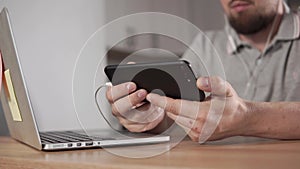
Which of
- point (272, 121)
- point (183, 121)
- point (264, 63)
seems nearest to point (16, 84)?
point (183, 121)

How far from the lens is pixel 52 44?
1426mm

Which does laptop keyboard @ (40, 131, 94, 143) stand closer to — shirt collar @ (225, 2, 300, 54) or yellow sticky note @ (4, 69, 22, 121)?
yellow sticky note @ (4, 69, 22, 121)

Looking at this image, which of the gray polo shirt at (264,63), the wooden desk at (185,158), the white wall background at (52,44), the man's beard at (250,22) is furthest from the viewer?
the man's beard at (250,22)

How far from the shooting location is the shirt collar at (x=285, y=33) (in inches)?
69.6

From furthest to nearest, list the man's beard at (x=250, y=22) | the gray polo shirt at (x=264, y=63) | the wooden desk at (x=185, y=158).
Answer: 1. the man's beard at (x=250, y=22)
2. the gray polo shirt at (x=264, y=63)
3. the wooden desk at (x=185, y=158)

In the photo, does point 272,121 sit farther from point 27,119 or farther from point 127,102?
point 27,119

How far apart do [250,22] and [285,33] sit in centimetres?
16

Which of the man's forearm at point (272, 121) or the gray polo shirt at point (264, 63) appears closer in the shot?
the man's forearm at point (272, 121)

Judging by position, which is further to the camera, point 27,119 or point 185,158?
point 27,119

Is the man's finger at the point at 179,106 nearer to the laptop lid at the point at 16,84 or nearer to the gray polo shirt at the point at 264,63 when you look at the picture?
the laptop lid at the point at 16,84

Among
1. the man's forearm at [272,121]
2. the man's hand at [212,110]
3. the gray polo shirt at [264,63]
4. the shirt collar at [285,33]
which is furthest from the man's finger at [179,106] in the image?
the shirt collar at [285,33]

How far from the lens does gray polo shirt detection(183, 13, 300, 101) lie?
1.71 metres

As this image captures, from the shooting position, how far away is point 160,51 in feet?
2.48

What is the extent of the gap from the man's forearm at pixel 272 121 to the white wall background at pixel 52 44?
758 mm
